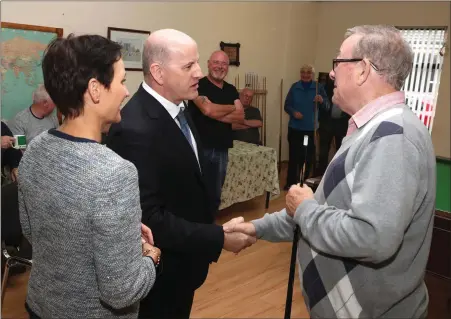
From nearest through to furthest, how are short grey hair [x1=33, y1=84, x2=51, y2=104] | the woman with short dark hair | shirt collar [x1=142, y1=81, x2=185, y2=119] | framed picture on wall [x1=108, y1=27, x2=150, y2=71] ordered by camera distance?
1. the woman with short dark hair
2. shirt collar [x1=142, y1=81, x2=185, y2=119]
3. short grey hair [x1=33, y1=84, x2=51, y2=104]
4. framed picture on wall [x1=108, y1=27, x2=150, y2=71]

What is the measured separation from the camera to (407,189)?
1.08 metres

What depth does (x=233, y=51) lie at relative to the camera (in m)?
6.23

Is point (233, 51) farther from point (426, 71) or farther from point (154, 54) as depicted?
point (154, 54)

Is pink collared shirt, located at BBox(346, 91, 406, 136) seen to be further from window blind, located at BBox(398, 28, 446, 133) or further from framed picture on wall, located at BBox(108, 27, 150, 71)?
window blind, located at BBox(398, 28, 446, 133)

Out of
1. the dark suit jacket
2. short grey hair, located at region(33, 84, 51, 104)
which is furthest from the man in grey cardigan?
short grey hair, located at region(33, 84, 51, 104)

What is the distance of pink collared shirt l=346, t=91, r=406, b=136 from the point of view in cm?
123

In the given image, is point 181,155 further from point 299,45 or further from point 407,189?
point 299,45

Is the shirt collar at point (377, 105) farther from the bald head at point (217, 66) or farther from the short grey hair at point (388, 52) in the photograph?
the bald head at point (217, 66)

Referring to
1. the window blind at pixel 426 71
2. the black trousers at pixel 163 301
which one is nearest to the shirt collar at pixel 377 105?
the black trousers at pixel 163 301

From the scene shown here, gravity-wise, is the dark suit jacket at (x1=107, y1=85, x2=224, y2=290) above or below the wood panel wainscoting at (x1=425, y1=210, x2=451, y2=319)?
above

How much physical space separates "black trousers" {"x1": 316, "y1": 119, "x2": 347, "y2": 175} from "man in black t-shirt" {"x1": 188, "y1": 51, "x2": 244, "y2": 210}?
2.83m

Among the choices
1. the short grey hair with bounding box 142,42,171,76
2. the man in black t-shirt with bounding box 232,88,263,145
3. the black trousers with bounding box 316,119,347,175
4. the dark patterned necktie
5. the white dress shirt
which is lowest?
the black trousers with bounding box 316,119,347,175

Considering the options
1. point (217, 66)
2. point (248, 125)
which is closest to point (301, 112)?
point (248, 125)

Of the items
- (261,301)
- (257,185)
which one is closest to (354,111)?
(261,301)
